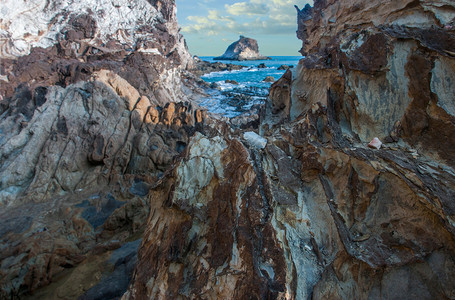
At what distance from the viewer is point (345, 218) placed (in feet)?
12.7

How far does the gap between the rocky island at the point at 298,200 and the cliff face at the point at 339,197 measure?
0.07 feet

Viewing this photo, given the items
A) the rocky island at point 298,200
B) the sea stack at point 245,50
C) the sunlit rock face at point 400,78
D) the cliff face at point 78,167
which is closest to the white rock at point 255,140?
the rocky island at point 298,200

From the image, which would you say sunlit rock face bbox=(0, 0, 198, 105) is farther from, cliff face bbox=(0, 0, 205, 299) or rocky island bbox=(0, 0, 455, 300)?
rocky island bbox=(0, 0, 455, 300)

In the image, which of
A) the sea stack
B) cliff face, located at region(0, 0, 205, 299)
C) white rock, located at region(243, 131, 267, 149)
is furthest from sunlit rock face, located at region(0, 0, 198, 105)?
the sea stack

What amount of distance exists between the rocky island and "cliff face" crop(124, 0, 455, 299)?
0.02 metres

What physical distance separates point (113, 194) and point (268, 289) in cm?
851

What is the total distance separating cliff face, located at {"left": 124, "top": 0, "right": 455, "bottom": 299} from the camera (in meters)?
3.18

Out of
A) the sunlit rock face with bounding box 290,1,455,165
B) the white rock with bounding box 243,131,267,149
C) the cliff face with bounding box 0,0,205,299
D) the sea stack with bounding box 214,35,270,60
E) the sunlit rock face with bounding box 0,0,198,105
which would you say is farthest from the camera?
the sea stack with bounding box 214,35,270,60

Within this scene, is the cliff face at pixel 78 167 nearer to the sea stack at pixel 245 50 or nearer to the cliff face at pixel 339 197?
the cliff face at pixel 339 197

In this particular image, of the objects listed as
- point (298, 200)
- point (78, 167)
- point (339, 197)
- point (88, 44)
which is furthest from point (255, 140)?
point (88, 44)

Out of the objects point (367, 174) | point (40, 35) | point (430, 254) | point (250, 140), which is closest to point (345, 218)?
point (367, 174)

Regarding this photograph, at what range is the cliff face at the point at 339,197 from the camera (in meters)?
3.18

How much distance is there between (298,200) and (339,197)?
70 centimetres

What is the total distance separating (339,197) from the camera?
13.4 feet
